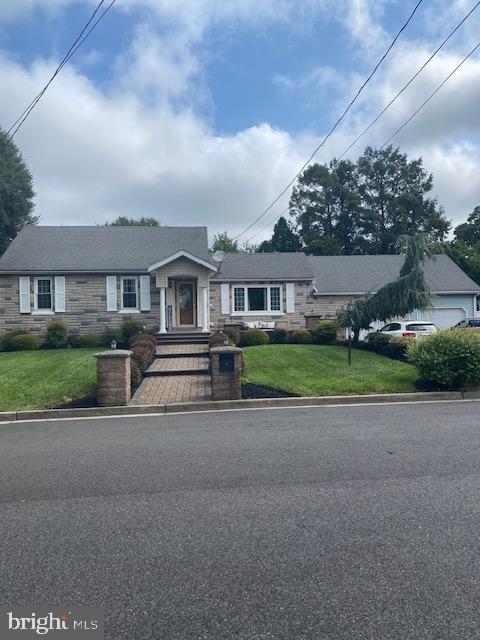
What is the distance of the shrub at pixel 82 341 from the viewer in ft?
64.1

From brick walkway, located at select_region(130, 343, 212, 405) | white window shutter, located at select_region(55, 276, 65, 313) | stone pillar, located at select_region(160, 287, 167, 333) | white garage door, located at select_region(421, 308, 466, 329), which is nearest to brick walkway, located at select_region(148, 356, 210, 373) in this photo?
brick walkway, located at select_region(130, 343, 212, 405)

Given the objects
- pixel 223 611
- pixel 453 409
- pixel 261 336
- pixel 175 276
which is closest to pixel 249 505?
pixel 223 611

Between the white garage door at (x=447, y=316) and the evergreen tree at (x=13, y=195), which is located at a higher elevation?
the evergreen tree at (x=13, y=195)

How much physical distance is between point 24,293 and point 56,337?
10.4ft

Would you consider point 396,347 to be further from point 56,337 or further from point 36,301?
point 36,301

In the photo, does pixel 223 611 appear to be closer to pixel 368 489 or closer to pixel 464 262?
pixel 368 489

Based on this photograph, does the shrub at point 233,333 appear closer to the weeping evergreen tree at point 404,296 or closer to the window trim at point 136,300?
the weeping evergreen tree at point 404,296

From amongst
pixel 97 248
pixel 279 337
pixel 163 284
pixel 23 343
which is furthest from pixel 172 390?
pixel 97 248

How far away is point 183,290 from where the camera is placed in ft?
71.9

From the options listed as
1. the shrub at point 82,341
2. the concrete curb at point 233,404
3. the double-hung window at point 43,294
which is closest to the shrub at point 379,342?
the concrete curb at point 233,404

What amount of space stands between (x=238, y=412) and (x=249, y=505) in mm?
4491

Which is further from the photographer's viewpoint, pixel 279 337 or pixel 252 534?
pixel 279 337

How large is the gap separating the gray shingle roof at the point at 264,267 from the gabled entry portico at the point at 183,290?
1.78m

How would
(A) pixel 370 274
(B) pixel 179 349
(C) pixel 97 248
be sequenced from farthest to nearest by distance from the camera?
1. (A) pixel 370 274
2. (C) pixel 97 248
3. (B) pixel 179 349
